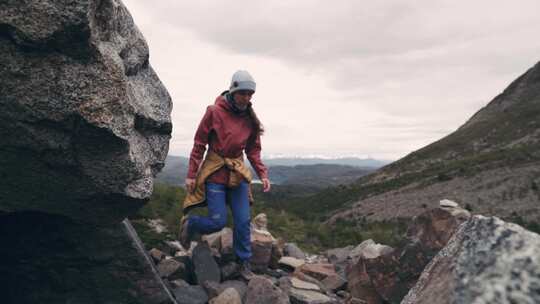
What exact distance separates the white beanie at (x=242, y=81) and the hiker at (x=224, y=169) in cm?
17

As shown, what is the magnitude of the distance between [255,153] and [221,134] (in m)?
1.13

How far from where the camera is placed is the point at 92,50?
4.88 meters

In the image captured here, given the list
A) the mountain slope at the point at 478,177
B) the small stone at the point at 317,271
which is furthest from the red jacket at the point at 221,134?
the mountain slope at the point at 478,177

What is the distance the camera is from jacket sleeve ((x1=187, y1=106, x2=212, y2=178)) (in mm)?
8461

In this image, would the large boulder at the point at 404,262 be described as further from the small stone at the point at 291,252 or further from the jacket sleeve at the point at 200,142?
the jacket sleeve at the point at 200,142

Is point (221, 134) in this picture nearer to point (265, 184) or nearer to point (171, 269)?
point (265, 184)

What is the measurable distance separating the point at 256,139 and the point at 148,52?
3.08m

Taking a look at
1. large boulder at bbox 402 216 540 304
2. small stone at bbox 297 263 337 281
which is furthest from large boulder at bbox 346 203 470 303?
large boulder at bbox 402 216 540 304

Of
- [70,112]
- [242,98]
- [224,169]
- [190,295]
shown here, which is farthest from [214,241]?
[70,112]

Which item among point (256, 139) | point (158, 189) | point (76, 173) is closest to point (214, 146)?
point (256, 139)

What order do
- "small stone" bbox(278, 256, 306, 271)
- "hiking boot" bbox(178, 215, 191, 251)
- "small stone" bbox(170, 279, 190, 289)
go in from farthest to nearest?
"small stone" bbox(278, 256, 306, 271)
"hiking boot" bbox(178, 215, 191, 251)
"small stone" bbox(170, 279, 190, 289)

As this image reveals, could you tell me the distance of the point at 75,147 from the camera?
17.1 ft

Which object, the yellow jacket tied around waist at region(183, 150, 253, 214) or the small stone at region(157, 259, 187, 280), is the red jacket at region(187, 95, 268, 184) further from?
the small stone at region(157, 259, 187, 280)

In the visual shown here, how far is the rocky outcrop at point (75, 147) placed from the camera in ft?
15.2
